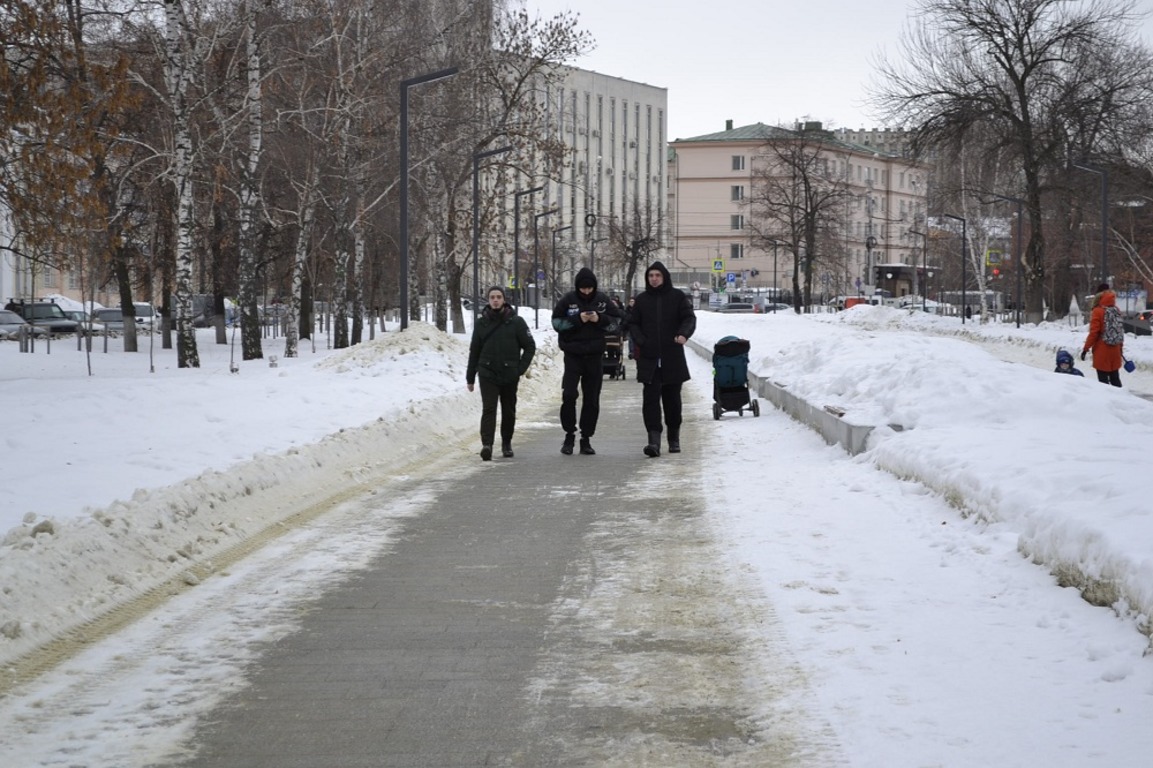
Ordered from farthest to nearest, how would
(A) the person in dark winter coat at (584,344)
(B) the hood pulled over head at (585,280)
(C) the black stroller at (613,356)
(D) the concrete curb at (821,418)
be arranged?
(C) the black stroller at (613,356) < (A) the person in dark winter coat at (584,344) < (B) the hood pulled over head at (585,280) < (D) the concrete curb at (821,418)

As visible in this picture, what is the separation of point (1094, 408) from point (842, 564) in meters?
6.47

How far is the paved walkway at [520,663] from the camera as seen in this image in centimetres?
489

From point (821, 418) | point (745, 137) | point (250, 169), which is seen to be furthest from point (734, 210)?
point (821, 418)

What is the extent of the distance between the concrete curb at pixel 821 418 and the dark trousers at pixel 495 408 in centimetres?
335

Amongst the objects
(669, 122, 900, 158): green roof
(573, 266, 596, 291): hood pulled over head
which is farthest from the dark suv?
(669, 122, 900, 158): green roof

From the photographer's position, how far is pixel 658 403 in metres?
15.2

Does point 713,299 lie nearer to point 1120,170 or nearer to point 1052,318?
point 1052,318

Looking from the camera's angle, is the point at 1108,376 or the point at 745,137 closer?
the point at 1108,376

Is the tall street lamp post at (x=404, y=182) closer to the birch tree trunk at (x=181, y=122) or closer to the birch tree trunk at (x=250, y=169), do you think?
the birch tree trunk at (x=250, y=169)

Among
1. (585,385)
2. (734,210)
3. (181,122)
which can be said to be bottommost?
(585,385)

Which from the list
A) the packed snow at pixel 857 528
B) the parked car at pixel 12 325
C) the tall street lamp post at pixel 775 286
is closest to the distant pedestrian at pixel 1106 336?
the packed snow at pixel 857 528

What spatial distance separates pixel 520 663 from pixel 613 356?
23671 mm

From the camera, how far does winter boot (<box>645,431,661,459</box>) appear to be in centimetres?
1473

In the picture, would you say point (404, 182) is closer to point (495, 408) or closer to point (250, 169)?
point (250, 169)
